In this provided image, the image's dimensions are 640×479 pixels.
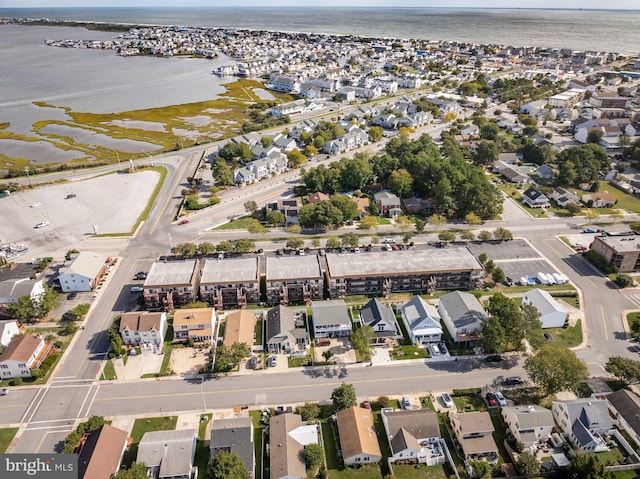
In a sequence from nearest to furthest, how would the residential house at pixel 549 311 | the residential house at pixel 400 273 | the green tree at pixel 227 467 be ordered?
the green tree at pixel 227 467 < the residential house at pixel 549 311 < the residential house at pixel 400 273

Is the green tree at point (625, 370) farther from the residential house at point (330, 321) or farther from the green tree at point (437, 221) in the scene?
the green tree at point (437, 221)

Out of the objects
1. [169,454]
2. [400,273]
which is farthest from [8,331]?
[400,273]

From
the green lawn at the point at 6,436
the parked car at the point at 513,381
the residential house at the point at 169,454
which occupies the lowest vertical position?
the parked car at the point at 513,381

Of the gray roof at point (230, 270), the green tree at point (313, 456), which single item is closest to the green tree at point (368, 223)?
the gray roof at point (230, 270)

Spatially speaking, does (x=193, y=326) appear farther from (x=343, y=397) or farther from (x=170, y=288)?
(x=343, y=397)

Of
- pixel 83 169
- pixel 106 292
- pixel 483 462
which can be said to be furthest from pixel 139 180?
pixel 483 462

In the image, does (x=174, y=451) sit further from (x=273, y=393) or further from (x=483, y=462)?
(x=483, y=462)

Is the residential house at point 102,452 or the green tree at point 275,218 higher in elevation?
the residential house at point 102,452
